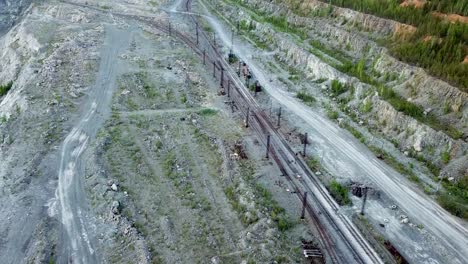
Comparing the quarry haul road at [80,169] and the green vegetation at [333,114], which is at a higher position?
the green vegetation at [333,114]

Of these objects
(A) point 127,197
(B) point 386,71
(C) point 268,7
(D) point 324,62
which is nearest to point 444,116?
(B) point 386,71

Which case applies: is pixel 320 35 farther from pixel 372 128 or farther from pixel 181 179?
pixel 181 179

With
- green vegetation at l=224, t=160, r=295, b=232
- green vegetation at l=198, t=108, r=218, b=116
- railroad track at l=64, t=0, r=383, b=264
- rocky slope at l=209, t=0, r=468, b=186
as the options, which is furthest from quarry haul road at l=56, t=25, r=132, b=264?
rocky slope at l=209, t=0, r=468, b=186

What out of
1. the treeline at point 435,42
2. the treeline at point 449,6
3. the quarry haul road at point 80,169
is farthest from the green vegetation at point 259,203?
the treeline at point 449,6

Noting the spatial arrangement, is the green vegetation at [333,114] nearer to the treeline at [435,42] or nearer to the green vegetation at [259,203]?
the treeline at [435,42]

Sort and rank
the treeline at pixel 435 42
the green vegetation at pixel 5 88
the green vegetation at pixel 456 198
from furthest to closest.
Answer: the green vegetation at pixel 5 88 < the treeline at pixel 435 42 < the green vegetation at pixel 456 198

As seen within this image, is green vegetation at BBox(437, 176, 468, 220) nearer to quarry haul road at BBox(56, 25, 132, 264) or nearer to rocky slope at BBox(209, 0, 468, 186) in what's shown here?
rocky slope at BBox(209, 0, 468, 186)
